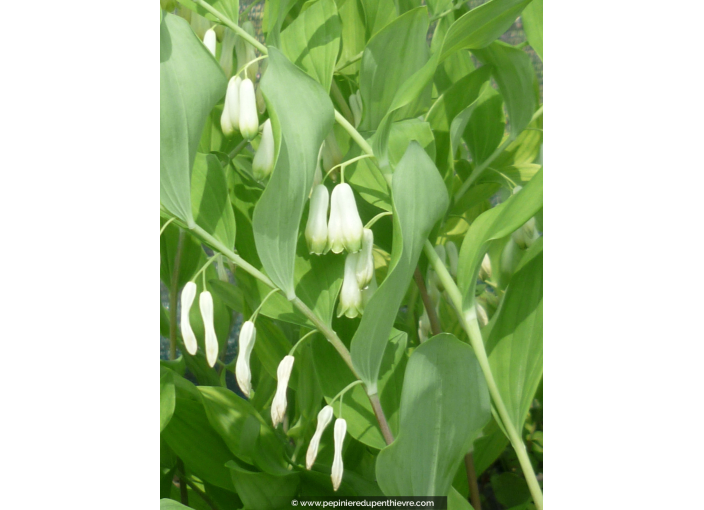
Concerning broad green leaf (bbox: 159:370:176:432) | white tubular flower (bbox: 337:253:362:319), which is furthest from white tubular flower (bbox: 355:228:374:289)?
broad green leaf (bbox: 159:370:176:432)

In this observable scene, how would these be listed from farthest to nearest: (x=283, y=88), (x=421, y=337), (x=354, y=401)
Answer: (x=421, y=337) → (x=354, y=401) → (x=283, y=88)

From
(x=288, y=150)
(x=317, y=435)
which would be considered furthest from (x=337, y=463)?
(x=288, y=150)

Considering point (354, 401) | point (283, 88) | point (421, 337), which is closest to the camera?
point (283, 88)

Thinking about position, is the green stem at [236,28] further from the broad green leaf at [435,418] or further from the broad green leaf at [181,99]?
the broad green leaf at [435,418]

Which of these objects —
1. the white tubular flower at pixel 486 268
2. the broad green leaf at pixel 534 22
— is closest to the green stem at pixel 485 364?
the white tubular flower at pixel 486 268

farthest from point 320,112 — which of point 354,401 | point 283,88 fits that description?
point 354,401

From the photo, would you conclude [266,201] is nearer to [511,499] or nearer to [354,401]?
[354,401]

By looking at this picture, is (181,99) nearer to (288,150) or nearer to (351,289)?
(288,150)

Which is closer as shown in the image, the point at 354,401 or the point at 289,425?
the point at 354,401
